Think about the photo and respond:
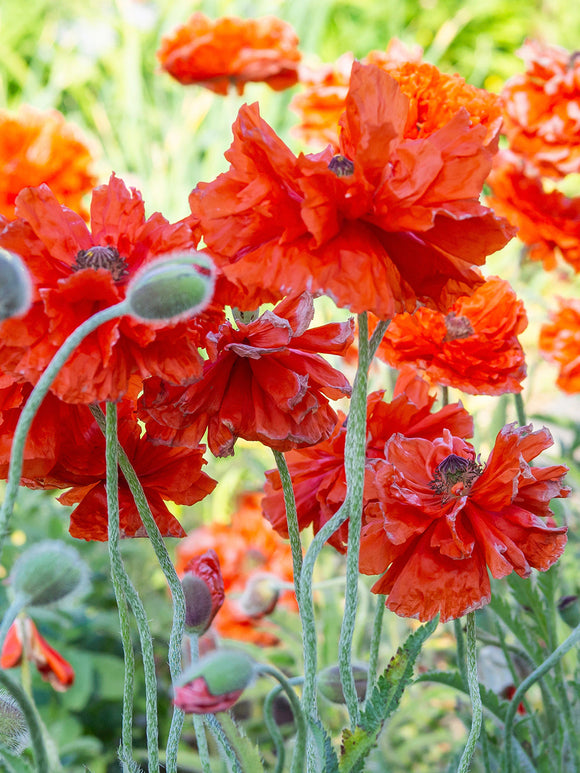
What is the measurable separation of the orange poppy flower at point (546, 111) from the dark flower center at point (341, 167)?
0.92 meters

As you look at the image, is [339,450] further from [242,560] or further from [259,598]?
[242,560]

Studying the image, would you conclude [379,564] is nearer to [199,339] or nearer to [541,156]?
[199,339]

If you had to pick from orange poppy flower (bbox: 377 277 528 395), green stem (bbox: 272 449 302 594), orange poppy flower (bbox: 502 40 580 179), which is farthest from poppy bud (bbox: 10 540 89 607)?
orange poppy flower (bbox: 502 40 580 179)

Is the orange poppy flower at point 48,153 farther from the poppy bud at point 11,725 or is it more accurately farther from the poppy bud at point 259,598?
the poppy bud at point 11,725

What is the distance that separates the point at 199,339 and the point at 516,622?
467 millimetres

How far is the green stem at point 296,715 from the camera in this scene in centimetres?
56

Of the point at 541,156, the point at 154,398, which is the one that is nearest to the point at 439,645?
the point at 541,156

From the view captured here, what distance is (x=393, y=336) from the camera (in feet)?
2.74

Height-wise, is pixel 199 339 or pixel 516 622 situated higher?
pixel 199 339

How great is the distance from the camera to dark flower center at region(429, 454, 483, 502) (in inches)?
26.6

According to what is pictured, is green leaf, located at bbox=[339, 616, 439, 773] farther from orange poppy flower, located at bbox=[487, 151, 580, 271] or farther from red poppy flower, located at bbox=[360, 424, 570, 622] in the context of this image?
orange poppy flower, located at bbox=[487, 151, 580, 271]

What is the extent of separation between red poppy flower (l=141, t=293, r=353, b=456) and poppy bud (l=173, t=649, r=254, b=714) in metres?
0.17

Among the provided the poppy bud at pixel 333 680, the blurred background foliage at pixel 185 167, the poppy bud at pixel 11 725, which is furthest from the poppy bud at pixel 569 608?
the poppy bud at pixel 11 725

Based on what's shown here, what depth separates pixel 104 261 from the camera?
62cm
